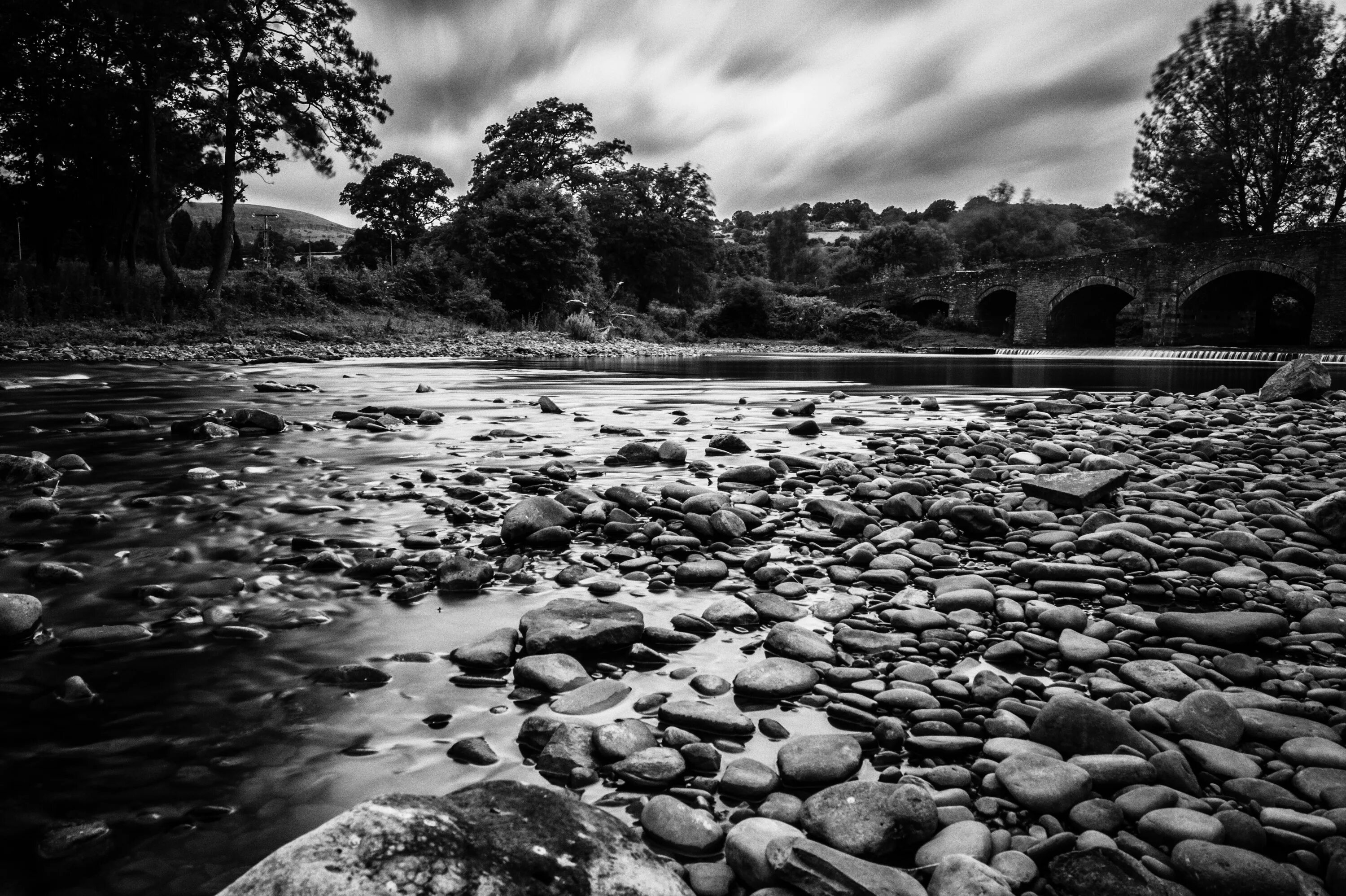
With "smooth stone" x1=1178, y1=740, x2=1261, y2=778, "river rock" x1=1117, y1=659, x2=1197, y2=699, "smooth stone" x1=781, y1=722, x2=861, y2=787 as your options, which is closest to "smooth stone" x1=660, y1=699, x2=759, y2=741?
"smooth stone" x1=781, y1=722, x2=861, y2=787

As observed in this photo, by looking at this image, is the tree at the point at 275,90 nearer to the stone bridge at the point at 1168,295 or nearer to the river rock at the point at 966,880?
the river rock at the point at 966,880

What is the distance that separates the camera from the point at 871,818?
1.54 metres

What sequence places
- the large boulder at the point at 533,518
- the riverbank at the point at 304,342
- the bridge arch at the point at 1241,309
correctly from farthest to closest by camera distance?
the bridge arch at the point at 1241,309 → the riverbank at the point at 304,342 → the large boulder at the point at 533,518

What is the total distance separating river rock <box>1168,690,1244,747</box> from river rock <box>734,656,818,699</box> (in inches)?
38.1

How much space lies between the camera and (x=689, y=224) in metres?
50.7

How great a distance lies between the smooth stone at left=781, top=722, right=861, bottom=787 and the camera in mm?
1769

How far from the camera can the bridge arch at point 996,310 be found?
45750 mm

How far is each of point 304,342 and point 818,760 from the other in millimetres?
A: 24168

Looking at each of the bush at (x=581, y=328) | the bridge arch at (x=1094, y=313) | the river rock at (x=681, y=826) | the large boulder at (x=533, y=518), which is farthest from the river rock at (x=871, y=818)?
the bridge arch at (x=1094, y=313)

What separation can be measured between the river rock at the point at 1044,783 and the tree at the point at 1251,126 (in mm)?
50259

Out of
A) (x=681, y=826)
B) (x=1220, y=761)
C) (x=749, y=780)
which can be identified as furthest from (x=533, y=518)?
(x=1220, y=761)

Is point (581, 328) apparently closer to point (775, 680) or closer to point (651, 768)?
point (775, 680)

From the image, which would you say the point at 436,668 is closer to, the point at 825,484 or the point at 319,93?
the point at 825,484

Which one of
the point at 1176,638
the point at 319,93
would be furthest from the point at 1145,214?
the point at 1176,638
